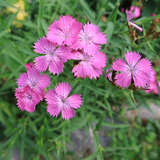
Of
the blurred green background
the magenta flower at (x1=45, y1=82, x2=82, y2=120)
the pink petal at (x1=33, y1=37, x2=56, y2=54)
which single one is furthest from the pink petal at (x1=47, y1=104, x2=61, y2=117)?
the pink petal at (x1=33, y1=37, x2=56, y2=54)

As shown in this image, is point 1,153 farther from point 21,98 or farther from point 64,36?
point 64,36

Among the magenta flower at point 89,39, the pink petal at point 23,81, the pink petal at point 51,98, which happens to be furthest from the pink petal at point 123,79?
the pink petal at point 23,81

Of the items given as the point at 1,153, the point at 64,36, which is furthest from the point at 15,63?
the point at 64,36

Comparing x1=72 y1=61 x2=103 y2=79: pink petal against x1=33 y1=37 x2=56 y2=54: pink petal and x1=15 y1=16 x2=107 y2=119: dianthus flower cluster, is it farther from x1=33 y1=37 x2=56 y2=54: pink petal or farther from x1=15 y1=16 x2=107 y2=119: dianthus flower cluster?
x1=33 y1=37 x2=56 y2=54: pink petal

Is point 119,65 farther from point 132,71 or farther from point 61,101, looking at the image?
point 61,101

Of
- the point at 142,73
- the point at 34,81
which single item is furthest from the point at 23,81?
the point at 142,73

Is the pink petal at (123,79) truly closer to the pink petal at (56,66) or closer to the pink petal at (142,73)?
the pink petal at (142,73)
